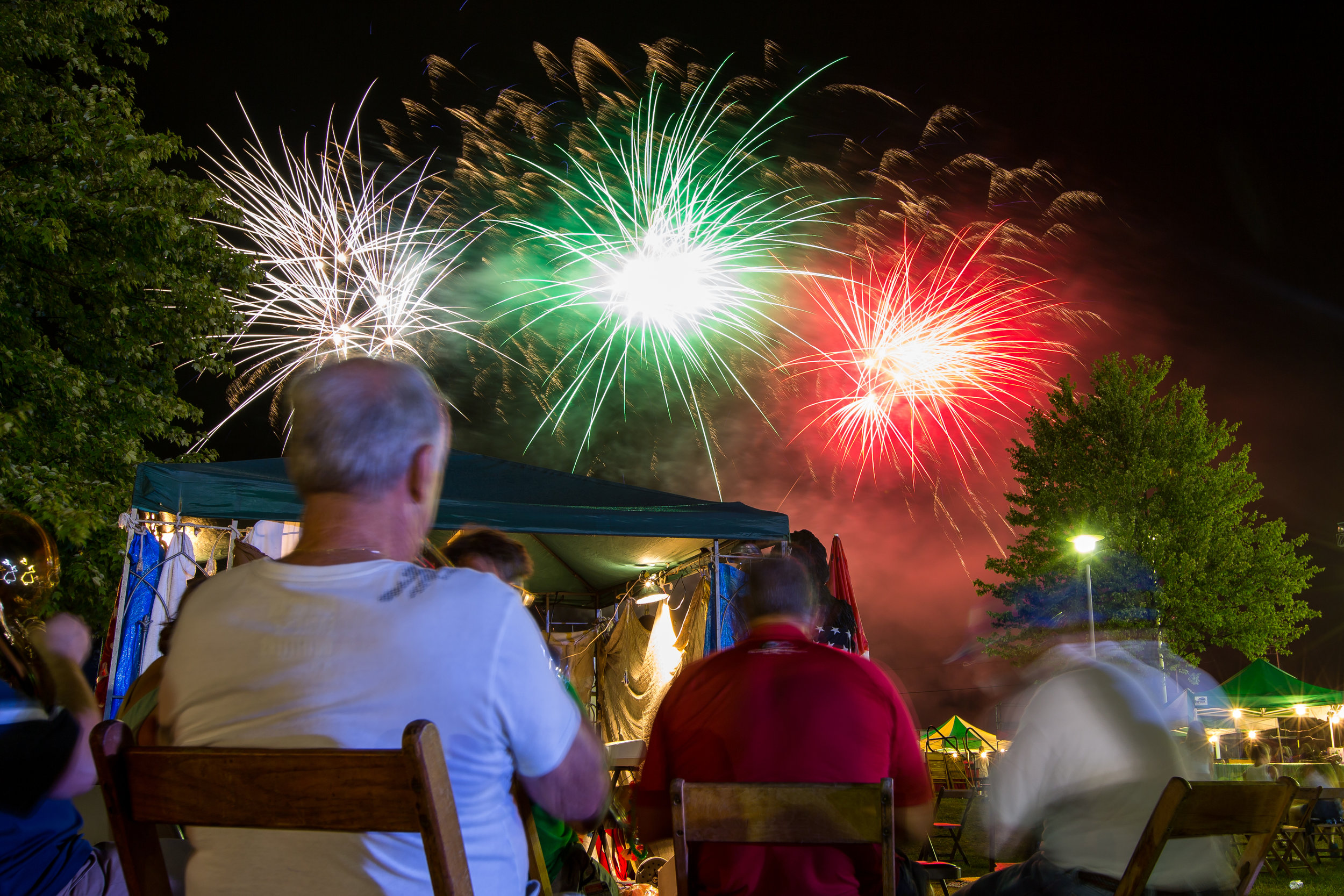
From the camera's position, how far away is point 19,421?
10.0 meters

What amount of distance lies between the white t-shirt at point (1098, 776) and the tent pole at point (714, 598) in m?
4.03

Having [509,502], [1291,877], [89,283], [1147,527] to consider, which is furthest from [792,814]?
[1147,527]

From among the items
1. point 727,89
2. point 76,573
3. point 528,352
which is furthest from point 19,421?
point 727,89

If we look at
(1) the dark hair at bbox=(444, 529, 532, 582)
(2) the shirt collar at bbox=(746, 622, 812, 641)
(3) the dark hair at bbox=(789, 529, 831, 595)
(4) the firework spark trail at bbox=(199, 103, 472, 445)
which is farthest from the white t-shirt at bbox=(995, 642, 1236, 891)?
(4) the firework spark trail at bbox=(199, 103, 472, 445)

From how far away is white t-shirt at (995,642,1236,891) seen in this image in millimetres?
2625

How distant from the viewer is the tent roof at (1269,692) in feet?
69.1

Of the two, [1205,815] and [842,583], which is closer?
[1205,815]

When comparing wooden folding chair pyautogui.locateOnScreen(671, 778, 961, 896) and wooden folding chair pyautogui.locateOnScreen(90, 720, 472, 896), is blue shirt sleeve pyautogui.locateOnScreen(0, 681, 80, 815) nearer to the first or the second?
wooden folding chair pyautogui.locateOnScreen(90, 720, 472, 896)

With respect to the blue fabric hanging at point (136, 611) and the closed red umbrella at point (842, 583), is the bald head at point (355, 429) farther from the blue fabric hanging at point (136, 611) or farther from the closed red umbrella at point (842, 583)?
the closed red umbrella at point (842, 583)

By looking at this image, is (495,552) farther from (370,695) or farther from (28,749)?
(370,695)

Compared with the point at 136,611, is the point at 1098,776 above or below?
above

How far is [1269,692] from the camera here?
21.8 meters

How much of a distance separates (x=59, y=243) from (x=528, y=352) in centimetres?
657

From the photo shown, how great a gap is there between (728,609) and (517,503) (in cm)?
188
